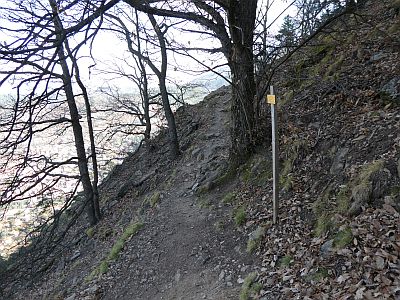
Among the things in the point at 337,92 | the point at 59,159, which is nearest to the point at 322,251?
the point at 337,92

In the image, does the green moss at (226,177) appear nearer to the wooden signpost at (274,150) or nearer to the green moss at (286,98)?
the green moss at (286,98)

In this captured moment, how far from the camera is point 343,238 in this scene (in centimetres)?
385

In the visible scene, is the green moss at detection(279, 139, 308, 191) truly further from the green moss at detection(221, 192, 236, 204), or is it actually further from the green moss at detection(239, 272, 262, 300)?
the green moss at detection(239, 272, 262, 300)

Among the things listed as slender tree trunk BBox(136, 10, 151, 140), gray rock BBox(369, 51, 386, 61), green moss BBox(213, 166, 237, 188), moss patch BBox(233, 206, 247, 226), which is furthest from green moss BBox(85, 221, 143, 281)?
slender tree trunk BBox(136, 10, 151, 140)

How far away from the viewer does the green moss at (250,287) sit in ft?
13.4

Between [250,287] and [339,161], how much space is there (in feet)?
7.60

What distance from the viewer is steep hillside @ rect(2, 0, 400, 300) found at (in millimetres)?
3750

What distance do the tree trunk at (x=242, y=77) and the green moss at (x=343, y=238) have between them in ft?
→ 10.7

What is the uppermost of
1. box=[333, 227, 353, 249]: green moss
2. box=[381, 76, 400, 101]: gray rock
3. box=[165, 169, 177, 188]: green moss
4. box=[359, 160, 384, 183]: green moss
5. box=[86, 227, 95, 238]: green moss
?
box=[381, 76, 400, 101]: gray rock

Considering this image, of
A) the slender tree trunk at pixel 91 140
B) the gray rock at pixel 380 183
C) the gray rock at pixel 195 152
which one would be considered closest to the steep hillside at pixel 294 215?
the gray rock at pixel 380 183

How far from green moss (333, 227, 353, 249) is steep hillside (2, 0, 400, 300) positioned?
1cm

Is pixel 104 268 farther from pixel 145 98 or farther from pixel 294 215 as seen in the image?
pixel 145 98

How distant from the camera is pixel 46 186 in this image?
838 centimetres

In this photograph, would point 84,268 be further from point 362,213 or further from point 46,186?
point 362,213
